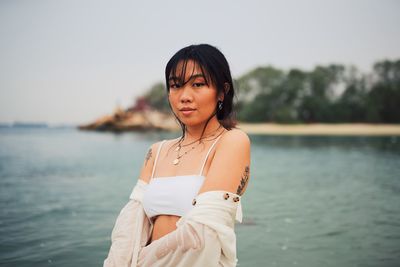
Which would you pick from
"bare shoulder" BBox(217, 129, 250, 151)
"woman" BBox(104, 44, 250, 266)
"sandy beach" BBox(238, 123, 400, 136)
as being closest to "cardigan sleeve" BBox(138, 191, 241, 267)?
"woman" BBox(104, 44, 250, 266)

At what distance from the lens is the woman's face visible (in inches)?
80.4

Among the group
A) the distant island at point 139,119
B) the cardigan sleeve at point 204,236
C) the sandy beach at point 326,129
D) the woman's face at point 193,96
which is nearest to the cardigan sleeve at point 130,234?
the cardigan sleeve at point 204,236

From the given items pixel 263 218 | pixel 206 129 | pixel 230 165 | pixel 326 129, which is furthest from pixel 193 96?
pixel 326 129

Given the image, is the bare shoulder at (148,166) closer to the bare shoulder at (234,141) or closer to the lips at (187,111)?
the lips at (187,111)

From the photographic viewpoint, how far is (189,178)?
79.1 inches

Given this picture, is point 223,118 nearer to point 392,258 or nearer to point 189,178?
point 189,178

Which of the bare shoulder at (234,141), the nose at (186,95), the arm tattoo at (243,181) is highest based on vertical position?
the nose at (186,95)

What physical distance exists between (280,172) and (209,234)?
13.4 m

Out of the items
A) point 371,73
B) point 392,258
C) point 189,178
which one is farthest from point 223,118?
point 371,73

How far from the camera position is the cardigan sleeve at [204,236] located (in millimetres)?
1736

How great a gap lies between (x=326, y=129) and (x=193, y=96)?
168ft

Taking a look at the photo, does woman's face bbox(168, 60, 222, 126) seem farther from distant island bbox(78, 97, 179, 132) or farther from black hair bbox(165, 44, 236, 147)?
distant island bbox(78, 97, 179, 132)

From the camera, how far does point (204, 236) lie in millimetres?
1739

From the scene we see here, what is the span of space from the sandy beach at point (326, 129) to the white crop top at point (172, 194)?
1592 inches
